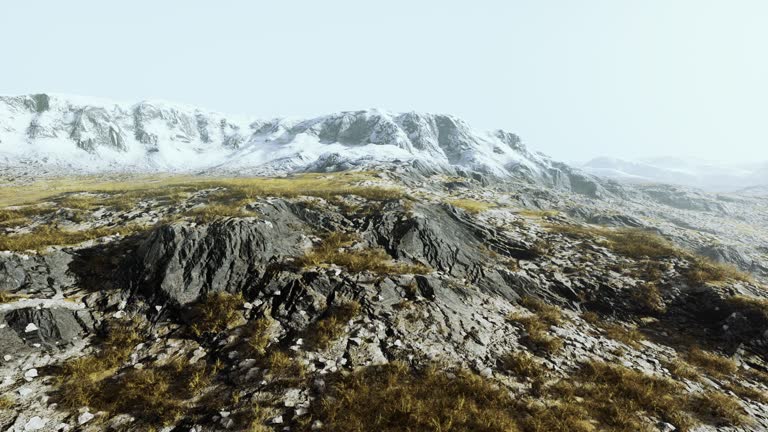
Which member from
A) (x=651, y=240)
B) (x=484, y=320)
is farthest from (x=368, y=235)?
(x=651, y=240)

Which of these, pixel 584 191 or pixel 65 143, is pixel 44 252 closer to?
pixel 584 191

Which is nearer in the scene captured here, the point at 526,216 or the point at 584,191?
the point at 526,216

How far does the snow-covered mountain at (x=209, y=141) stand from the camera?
3858 inches

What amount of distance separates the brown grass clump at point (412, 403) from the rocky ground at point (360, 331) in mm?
45

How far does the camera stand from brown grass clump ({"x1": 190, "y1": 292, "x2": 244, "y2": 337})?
9320 mm

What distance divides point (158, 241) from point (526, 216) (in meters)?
24.2

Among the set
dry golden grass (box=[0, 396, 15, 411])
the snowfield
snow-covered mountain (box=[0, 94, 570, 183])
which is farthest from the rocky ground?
snow-covered mountain (box=[0, 94, 570, 183])

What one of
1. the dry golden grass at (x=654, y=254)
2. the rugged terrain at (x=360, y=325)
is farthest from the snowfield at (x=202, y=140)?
the rugged terrain at (x=360, y=325)

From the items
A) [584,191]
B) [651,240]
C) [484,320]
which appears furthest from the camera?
[584,191]

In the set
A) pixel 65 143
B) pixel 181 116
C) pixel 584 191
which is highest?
pixel 181 116

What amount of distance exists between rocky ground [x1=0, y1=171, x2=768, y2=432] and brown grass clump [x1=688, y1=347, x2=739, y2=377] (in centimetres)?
5

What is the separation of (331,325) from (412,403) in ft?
11.1

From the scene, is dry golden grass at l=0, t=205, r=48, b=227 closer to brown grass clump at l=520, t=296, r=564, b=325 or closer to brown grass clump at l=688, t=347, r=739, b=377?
brown grass clump at l=520, t=296, r=564, b=325

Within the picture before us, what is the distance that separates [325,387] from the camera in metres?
7.34
